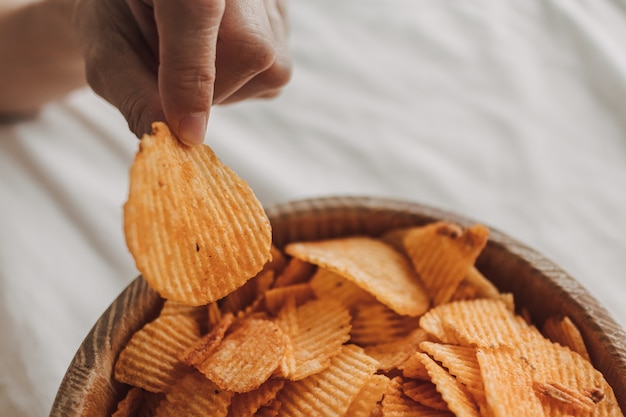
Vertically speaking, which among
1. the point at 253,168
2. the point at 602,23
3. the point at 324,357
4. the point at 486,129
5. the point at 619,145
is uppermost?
the point at 602,23

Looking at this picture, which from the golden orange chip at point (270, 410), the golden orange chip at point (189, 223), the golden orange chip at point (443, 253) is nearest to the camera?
the golden orange chip at point (189, 223)

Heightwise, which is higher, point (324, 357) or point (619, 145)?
point (619, 145)

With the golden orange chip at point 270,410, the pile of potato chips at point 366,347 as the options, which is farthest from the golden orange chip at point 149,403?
the golden orange chip at point 270,410

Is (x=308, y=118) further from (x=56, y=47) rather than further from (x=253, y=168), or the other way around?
(x=56, y=47)

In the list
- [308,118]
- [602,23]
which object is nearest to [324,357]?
[308,118]

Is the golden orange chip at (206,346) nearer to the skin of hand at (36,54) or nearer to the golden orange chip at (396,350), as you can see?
the golden orange chip at (396,350)

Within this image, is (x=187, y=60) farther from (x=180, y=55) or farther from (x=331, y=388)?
(x=331, y=388)

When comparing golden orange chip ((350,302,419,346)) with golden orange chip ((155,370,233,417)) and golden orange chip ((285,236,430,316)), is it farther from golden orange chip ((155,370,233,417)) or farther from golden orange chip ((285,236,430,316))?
golden orange chip ((155,370,233,417))

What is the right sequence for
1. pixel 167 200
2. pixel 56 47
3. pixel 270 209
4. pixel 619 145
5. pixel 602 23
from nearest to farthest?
pixel 167 200 → pixel 270 209 → pixel 56 47 → pixel 619 145 → pixel 602 23
